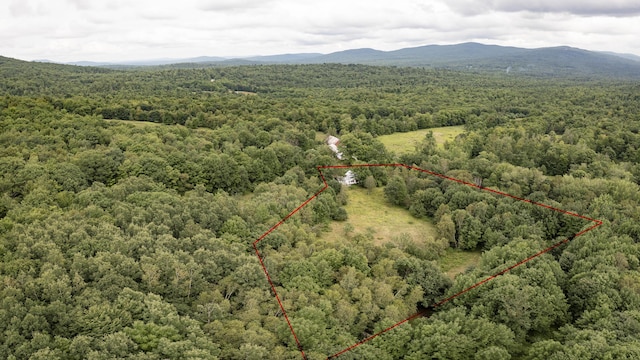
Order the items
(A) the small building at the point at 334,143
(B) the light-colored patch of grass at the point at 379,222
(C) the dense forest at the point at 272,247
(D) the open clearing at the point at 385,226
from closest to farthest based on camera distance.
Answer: (C) the dense forest at the point at 272,247
(D) the open clearing at the point at 385,226
(B) the light-colored patch of grass at the point at 379,222
(A) the small building at the point at 334,143

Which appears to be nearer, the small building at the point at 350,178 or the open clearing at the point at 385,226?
the open clearing at the point at 385,226

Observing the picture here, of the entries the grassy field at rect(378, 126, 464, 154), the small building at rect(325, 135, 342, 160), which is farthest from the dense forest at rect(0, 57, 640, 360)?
the grassy field at rect(378, 126, 464, 154)

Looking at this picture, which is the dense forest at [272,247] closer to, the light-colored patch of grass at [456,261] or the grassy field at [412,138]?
the light-colored patch of grass at [456,261]

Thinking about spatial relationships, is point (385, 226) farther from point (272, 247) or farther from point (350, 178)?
point (272, 247)

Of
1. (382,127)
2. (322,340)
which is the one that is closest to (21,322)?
(322,340)

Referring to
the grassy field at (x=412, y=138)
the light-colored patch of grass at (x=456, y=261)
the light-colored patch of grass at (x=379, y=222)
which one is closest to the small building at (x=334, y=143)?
the light-colored patch of grass at (x=379, y=222)

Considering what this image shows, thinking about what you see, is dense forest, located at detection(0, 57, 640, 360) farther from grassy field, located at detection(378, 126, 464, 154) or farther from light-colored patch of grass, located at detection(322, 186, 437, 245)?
grassy field, located at detection(378, 126, 464, 154)
